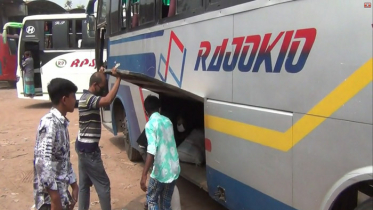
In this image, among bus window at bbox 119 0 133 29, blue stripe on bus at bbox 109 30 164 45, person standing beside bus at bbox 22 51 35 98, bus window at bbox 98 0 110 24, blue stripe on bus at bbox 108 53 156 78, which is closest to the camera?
blue stripe on bus at bbox 109 30 164 45

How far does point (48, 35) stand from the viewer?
12.9 metres

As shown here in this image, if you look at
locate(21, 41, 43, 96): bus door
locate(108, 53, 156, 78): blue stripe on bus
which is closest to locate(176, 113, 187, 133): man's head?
locate(108, 53, 156, 78): blue stripe on bus

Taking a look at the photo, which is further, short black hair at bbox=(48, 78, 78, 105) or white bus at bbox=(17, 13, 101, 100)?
white bus at bbox=(17, 13, 101, 100)

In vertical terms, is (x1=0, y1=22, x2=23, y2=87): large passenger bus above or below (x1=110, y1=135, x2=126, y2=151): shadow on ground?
above

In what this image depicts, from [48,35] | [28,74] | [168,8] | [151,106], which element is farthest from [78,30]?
[151,106]

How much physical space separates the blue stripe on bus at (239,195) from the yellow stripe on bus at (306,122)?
432mm

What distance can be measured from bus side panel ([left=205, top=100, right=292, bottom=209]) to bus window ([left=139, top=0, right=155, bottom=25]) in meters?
1.84

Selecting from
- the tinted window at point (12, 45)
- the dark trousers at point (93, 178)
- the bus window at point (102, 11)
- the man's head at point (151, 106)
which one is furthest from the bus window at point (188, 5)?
the tinted window at point (12, 45)

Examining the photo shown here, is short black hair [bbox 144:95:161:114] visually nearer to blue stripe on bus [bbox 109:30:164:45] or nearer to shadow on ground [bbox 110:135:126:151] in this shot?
blue stripe on bus [bbox 109:30:164:45]

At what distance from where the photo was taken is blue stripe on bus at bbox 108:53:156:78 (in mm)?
4955

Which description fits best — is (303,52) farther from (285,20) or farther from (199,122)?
(199,122)

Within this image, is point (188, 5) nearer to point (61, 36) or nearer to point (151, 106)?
point (151, 106)

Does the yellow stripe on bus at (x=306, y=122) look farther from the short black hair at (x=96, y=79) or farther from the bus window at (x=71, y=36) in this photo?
the bus window at (x=71, y=36)

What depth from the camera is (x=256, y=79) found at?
2.97 metres
